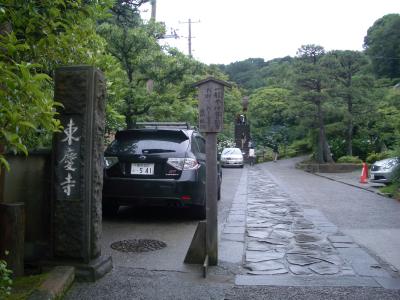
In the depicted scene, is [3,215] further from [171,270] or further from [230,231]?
[230,231]

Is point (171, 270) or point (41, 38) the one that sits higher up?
point (41, 38)

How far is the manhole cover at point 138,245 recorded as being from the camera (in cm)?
587

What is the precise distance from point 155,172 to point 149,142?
1.95 ft

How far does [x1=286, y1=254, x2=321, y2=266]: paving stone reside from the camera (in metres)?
5.35

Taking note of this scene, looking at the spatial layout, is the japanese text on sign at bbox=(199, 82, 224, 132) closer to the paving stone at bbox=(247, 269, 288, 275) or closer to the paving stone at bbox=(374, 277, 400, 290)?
the paving stone at bbox=(247, 269, 288, 275)

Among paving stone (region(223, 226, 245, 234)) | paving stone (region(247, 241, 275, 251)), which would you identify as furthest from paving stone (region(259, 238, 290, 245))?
paving stone (region(223, 226, 245, 234))

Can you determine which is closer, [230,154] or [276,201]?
[276,201]

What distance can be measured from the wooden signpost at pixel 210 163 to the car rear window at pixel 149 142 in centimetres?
222

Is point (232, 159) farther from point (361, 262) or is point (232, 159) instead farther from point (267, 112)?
point (361, 262)

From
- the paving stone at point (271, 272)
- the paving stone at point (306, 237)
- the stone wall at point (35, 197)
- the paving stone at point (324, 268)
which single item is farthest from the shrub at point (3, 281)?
the paving stone at point (306, 237)

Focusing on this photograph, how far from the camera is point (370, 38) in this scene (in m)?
52.3

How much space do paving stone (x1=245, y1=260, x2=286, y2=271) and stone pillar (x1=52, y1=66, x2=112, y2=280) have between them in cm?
185

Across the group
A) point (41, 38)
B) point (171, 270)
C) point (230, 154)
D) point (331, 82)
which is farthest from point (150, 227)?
point (230, 154)

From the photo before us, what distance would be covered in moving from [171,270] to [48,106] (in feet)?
8.80
